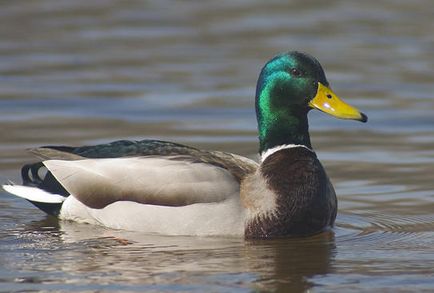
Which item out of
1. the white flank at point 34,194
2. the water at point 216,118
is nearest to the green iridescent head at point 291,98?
the water at point 216,118

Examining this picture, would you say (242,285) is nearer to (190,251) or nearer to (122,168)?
(190,251)

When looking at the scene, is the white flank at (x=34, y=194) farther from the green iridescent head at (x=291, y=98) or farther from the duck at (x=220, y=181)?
the green iridescent head at (x=291, y=98)

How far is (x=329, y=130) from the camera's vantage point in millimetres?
13430

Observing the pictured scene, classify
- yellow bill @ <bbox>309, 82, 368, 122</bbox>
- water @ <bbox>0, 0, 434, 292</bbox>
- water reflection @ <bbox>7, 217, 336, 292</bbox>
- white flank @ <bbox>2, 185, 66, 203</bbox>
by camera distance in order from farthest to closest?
white flank @ <bbox>2, 185, 66, 203</bbox>
yellow bill @ <bbox>309, 82, 368, 122</bbox>
water @ <bbox>0, 0, 434, 292</bbox>
water reflection @ <bbox>7, 217, 336, 292</bbox>

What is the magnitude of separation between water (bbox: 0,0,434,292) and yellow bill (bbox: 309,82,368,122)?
32.9 inches

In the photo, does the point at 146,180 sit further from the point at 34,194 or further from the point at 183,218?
the point at 34,194

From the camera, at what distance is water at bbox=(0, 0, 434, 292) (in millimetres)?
8820

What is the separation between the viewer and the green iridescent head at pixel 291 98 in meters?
10.1

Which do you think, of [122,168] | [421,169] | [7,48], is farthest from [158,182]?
[7,48]

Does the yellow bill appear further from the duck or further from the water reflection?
the water reflection

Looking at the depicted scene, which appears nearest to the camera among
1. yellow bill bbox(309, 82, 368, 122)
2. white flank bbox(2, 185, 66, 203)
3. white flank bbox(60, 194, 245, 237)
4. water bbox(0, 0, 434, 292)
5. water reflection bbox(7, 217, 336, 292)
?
water reflection bbox(7, 217, 336, 292)

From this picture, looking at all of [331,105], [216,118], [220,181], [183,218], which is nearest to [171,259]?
[183,218]

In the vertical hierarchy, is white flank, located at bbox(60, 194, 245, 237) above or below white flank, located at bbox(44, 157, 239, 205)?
below

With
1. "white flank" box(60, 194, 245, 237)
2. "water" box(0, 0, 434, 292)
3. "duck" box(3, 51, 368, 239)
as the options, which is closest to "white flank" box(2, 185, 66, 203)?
"duck" box(3, 51, 368, 239)
